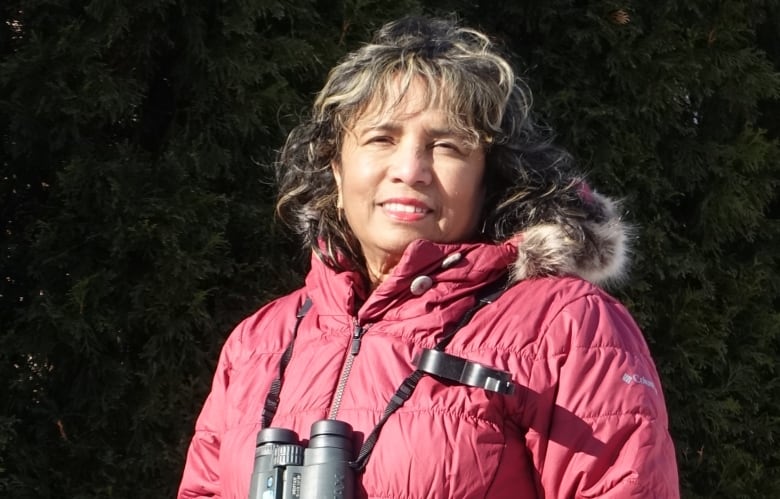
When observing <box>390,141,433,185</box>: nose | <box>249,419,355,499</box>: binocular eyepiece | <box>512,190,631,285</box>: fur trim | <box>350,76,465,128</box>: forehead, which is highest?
<box>350,76,465,128</box>: forehead

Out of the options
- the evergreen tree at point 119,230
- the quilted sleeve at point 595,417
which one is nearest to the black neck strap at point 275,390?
the quilted sleeve at point 595,417

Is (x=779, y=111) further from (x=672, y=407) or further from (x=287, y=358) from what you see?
(x=287, y=358)

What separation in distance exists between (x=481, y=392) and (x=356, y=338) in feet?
1.02

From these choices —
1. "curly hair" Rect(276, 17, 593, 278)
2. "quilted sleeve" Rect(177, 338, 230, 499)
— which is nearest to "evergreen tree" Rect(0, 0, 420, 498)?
"quilted sleeve" Rect(177, 338, 230, 499)

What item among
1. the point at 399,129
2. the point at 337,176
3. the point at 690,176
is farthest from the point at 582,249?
the point at 690,176

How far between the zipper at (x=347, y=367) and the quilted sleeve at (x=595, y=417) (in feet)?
1.17

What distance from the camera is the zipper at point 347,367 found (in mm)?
1870

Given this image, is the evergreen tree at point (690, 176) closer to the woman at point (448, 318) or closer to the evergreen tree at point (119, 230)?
the evergreen tree at point (119, 230)

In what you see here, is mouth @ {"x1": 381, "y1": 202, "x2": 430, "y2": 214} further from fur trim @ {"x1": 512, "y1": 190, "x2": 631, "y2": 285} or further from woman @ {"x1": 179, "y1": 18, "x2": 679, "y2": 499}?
fur trim @ {"x1": 512, "y1": 190, "x2": 631, "y2": 285}

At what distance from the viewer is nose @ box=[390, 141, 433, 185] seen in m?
1.95

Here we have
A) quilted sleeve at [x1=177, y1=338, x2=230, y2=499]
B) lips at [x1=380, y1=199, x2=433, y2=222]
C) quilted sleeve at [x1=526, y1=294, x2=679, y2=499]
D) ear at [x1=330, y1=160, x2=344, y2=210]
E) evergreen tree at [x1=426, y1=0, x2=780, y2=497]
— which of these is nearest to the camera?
quilted sleeve at [x1=526, y1=294, x2=679, y2=499]

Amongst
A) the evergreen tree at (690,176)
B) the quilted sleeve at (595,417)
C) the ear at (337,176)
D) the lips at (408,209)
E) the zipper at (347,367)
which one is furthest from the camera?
the evergreen tree at (690,176)

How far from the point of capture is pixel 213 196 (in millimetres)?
3016

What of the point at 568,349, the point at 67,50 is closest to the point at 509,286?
the point at 568,349
